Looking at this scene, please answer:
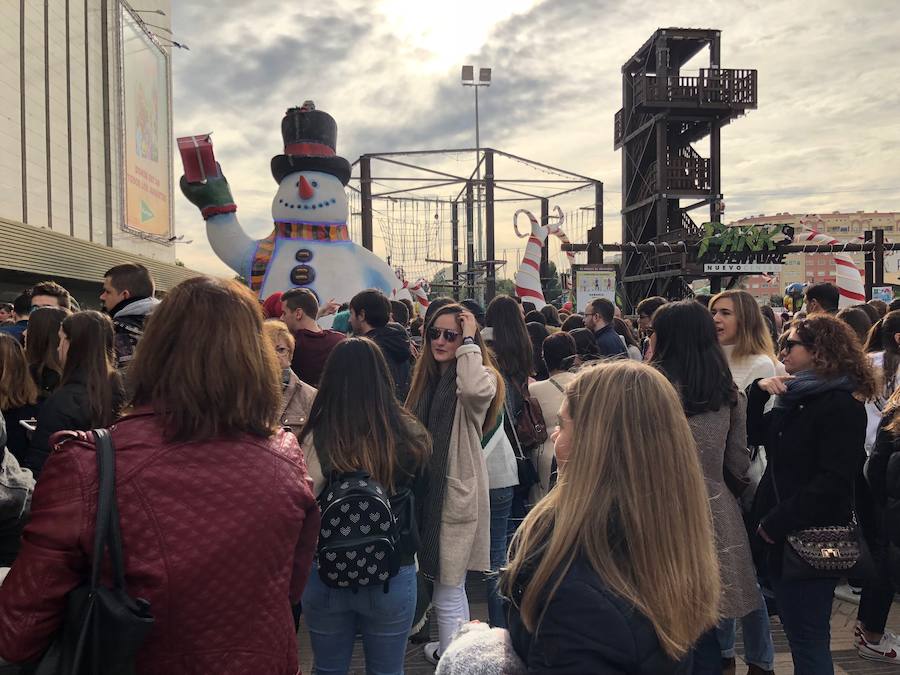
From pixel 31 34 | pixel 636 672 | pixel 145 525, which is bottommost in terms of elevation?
pixel 636 672

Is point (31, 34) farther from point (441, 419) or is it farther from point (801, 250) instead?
point (801, 250)

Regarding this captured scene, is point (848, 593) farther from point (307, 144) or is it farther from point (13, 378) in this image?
point (307, 144)

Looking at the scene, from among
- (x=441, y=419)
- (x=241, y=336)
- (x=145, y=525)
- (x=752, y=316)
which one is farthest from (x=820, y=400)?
(x=145, y=525)

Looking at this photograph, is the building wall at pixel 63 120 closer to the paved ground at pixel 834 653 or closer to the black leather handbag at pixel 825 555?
the paved ground at pixel 834 653

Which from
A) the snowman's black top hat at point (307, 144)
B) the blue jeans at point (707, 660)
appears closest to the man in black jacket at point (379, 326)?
the blue jeans at point (707, 660)

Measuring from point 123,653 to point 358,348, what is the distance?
1337 mm

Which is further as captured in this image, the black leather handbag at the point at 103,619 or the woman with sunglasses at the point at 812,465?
the woman with sunglasses at the point at 812,465

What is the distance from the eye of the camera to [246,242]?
1029 cm

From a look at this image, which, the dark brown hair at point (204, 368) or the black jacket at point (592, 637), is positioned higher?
the dark brown hair at point (204, 368)

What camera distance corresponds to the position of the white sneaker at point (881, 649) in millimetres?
3531

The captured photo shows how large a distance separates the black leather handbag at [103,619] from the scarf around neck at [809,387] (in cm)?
235

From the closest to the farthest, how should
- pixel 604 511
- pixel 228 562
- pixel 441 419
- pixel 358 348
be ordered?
pixel 604 511 → pixel 228 562 → pixel 358 348 → pixel 441 419

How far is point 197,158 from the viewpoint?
952cm

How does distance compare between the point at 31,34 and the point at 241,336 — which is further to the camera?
the point at 31,34
